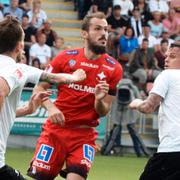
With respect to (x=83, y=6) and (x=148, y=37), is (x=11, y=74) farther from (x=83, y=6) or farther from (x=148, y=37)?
(x=83, y=6)

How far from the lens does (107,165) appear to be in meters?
16.0

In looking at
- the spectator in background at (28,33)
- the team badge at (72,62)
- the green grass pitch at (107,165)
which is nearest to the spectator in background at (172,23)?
the spectator in background at (28,33)

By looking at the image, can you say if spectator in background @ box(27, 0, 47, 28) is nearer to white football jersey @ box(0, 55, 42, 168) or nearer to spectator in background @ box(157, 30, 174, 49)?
spectator in background @ box(157, 30, 174, 49)

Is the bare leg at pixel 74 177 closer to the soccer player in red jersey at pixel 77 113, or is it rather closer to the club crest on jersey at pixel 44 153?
the soccer player in red jersey at pixel 77 113

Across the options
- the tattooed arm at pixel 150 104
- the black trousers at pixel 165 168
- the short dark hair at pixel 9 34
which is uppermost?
the short dark hair at pixel 9 34

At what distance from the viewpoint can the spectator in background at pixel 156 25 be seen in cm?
2441

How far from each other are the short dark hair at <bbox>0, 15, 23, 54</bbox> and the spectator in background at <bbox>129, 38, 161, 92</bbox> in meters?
14.4

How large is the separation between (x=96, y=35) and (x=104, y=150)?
9.27 m

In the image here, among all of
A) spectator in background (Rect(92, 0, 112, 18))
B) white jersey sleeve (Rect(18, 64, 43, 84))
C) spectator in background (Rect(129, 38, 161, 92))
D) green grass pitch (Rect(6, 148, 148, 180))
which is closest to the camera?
white jersey sleeve (Rect(18, 64, 43, 84))

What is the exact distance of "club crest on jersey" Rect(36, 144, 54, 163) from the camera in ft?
29.8

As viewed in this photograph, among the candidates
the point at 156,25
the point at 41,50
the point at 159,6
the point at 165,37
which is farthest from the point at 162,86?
the point at 159,6

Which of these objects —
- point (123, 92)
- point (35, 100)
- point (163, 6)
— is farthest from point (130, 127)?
point (35, 100)

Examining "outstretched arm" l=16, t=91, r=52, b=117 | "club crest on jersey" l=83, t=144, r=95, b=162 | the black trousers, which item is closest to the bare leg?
"club crest on jersey" l=83, t=144, r=95, b=162

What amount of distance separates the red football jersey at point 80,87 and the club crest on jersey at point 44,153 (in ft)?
1.15
